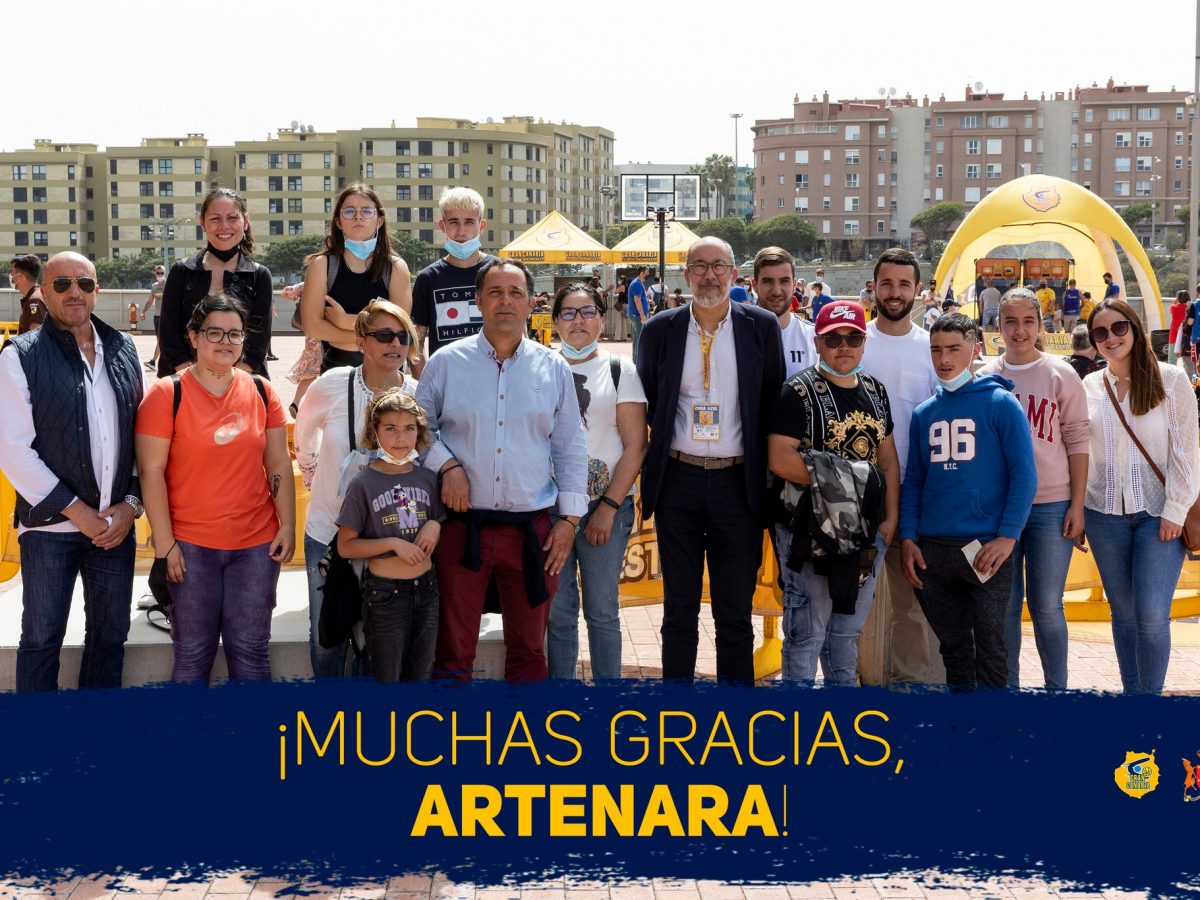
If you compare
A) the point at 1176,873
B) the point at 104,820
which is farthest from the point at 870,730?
the point at 104,820

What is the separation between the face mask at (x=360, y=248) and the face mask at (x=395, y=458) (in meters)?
1.39

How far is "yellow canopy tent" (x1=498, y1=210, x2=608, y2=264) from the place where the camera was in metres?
32.5

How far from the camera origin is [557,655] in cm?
A: 506

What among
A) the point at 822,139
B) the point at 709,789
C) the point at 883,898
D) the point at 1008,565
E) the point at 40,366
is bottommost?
the point at 883,898

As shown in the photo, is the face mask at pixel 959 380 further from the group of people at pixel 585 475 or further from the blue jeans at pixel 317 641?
the blue jeans at pixel 317 641

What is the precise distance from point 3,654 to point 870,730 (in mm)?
3523

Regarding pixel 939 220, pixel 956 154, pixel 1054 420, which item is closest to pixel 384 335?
pixel 1054 420

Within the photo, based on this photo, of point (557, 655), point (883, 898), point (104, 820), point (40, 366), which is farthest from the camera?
point (557, 655)

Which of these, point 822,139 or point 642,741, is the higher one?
point 822,139

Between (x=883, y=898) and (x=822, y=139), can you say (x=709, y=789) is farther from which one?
(x=822, y=139)

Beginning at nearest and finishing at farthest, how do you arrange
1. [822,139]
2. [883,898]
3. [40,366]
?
[883,898], [40,366], [822,139]

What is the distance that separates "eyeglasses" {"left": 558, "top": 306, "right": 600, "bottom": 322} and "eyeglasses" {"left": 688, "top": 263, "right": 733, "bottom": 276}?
1.37 ft

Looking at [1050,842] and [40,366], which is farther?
[40,366]

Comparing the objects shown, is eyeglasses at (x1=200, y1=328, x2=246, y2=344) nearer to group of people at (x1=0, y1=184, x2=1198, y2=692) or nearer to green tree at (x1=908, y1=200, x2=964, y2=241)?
group of people at (x1=0, y1=184, x2=1198, y2=692)
